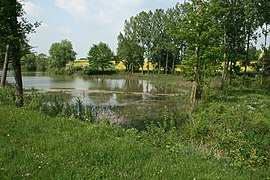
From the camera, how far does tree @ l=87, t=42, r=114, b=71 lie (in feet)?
241

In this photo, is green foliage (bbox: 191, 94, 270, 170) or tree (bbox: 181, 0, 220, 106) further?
tree (bbox: 181, 0, 220, 106)

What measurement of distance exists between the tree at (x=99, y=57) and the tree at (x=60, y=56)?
16683mm

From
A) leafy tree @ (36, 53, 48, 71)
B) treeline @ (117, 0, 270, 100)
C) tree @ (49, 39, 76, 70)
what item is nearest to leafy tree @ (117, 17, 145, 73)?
treeline @ (117, 0, 270, 100)

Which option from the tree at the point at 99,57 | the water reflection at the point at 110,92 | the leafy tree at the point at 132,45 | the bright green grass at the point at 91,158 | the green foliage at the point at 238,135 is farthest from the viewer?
the tree at the point at 99,57

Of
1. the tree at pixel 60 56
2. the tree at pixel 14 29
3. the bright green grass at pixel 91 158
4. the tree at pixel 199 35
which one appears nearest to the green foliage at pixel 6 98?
the tree at pixel 14 29

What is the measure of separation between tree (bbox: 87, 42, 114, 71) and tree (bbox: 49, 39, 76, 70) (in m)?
16.7

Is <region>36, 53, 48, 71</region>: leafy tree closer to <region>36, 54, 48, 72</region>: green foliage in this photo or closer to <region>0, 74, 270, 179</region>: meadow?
<region>36, 54, 48, 72</region>: green foliage

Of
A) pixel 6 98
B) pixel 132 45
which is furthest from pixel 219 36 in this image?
pixel 132 45

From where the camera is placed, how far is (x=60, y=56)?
88000 millimetres

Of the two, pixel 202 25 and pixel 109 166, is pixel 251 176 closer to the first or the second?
pixel 109 166

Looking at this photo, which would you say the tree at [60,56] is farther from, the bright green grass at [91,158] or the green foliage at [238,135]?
the bright green grass at [91,158]

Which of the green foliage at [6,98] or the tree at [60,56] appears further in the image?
the tree at [60,56]

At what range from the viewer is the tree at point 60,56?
87.2 m

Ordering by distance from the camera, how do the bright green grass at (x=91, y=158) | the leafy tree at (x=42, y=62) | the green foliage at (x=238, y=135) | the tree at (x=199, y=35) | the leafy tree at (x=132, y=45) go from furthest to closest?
1. the leafy tree at (x=42, y=62)
2. the leafy tree at (x=132, y=45)
3. the tree at (x=199, y=35)
4. the green foliage at (x=238, y=135)
5. the bright green grass at (x=91, y=158)
